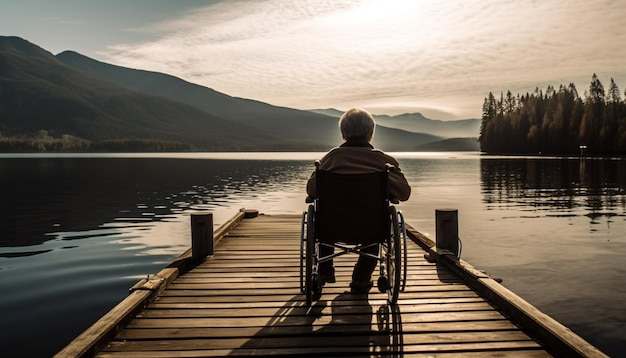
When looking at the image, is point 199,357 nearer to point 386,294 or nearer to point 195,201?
point 386,294

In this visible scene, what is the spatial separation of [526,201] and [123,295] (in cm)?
2320

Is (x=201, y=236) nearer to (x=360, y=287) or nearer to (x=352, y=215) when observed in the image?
(x=360, y=287)

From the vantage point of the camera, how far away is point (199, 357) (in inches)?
162

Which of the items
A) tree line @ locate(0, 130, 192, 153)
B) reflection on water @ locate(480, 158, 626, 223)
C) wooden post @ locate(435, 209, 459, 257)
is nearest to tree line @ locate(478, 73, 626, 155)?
reflection on water @ locate(480, 158, 626, 223)

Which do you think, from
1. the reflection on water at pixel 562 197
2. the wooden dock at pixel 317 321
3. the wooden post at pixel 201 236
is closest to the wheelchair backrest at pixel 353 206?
the wooden dock at pixel 317 321

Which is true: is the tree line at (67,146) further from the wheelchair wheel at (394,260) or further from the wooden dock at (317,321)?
the wheelchair wheel at (394,260)

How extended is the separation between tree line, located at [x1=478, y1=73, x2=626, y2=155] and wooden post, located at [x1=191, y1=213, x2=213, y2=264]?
9504 centimetres

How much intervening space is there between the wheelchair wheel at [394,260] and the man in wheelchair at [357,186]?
0.10m

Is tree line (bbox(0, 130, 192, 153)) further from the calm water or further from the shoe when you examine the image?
the shoe

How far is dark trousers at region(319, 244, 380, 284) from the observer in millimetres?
5695

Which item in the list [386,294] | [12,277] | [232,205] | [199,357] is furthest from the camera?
[232,205]

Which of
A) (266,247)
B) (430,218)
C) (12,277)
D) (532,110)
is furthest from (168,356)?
(532,110)

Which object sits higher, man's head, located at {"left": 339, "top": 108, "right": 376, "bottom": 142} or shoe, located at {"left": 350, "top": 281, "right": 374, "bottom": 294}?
man's head, located at {"left": 339, "top": 108, "right": 376, "bottom": 142}

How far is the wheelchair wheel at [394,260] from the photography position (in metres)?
5.11
